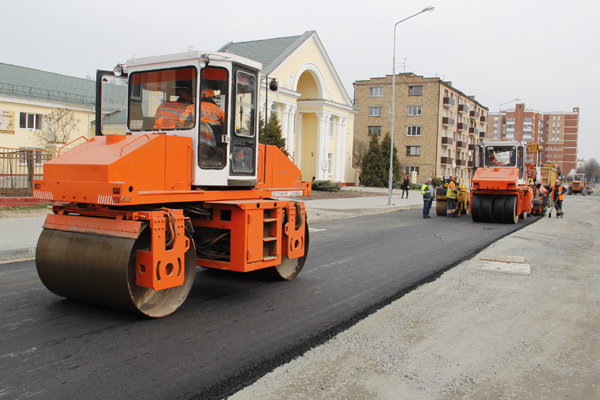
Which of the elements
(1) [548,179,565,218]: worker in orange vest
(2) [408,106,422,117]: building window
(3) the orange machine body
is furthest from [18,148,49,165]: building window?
(2) [408,106,422,117]: building window

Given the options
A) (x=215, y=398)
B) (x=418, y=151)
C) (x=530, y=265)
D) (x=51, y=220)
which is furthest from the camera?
(x=418, y=151)

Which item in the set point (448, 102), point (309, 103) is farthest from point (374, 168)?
point (448, 102)

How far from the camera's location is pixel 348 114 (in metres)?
41.3

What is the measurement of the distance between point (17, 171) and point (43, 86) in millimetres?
25927

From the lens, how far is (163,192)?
531 centimetres

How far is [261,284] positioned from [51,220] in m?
2.95

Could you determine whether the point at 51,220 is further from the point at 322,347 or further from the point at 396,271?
the point at 396,271

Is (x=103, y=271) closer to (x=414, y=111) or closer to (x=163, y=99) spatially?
(x=163, y=99)

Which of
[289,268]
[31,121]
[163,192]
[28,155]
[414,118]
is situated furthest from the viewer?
[414,118]

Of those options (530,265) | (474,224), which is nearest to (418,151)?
(474,224)

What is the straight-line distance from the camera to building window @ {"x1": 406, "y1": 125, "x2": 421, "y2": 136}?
198 ft

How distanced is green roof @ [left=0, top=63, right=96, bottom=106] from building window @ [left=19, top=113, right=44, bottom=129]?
124 cm

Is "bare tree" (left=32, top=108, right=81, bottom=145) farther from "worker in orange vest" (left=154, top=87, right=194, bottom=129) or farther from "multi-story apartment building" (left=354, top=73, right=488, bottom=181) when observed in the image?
"multi-story apartment building" (left=354, top=73, right=488, bottom=181)

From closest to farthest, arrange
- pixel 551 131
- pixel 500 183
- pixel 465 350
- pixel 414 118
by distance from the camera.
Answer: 1. pixel 465 350
2. pixel 500 183
3. pixel 414 118
4. pixel 551 131
